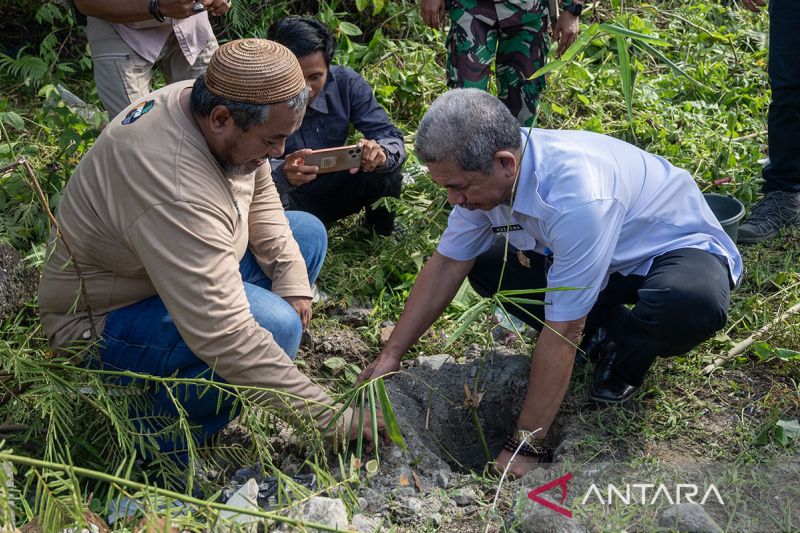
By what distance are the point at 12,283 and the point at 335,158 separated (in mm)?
1381

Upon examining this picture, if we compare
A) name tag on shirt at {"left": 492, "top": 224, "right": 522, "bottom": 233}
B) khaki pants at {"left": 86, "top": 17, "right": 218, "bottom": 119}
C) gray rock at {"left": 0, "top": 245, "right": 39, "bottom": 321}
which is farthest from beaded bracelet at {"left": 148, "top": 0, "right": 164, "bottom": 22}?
name tag on shirt at {"left": 492, "top": 224, "right": 522, "bottom": 233}

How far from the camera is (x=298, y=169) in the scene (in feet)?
12.3

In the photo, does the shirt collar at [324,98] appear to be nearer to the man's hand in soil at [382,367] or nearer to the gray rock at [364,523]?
the man's hand in soil at [382,367]

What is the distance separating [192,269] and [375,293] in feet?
5.14

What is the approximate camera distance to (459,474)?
2803mm

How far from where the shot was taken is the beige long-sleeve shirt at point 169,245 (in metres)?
2.48

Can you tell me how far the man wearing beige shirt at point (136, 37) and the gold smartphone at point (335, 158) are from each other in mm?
722

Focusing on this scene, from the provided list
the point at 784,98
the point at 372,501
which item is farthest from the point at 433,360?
the point at 784,98

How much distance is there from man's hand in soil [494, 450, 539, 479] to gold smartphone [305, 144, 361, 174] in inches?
63.4

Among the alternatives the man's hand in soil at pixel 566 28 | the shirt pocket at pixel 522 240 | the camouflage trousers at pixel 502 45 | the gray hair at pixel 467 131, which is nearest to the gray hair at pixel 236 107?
the gray hair at pixel 467 131

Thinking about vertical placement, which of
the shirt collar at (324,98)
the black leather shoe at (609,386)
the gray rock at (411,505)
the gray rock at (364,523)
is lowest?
the black leather shoe at (609,386)

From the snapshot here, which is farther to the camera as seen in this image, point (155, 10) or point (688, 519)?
point (155, 10)

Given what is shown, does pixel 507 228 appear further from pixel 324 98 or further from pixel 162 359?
pixel 324 98

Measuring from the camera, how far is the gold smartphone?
3.80 meters
